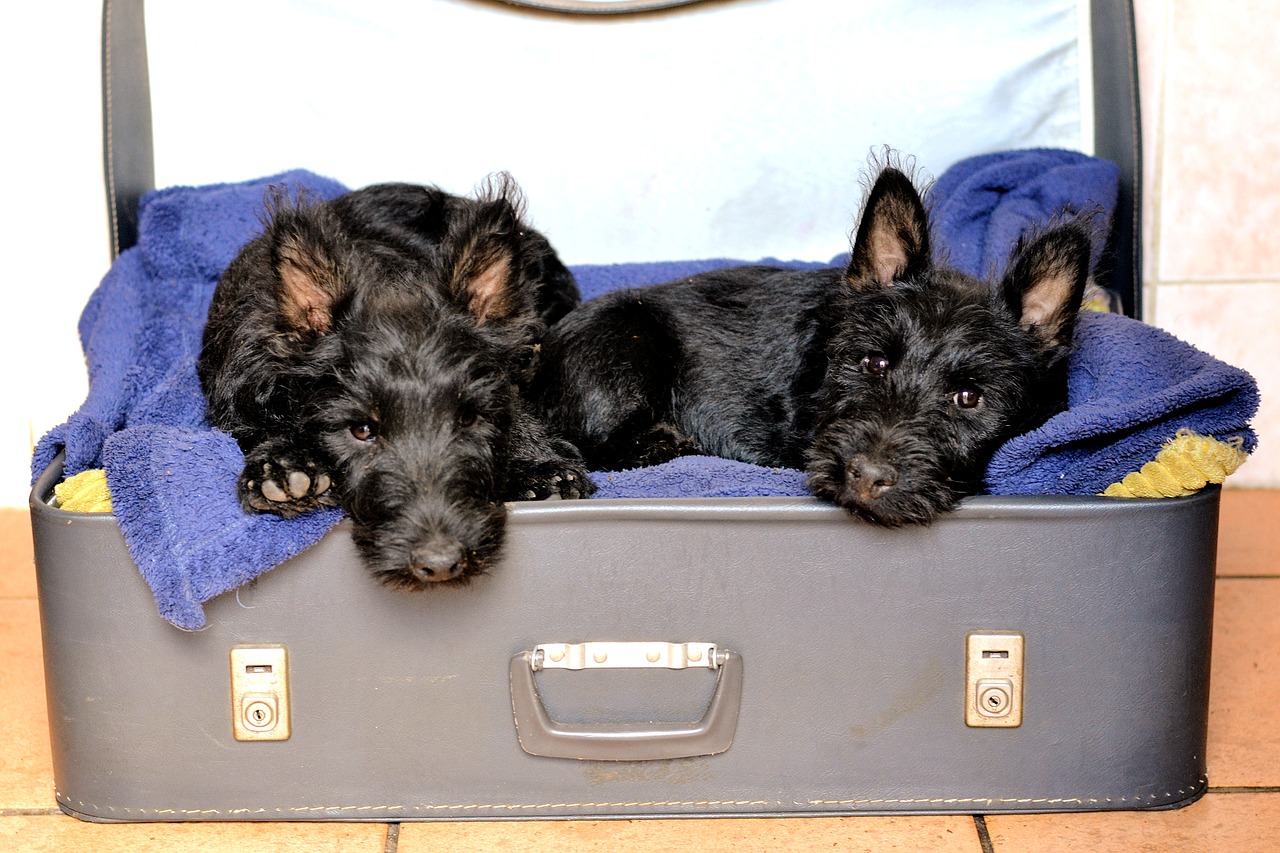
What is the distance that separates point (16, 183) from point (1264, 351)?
4440 mm

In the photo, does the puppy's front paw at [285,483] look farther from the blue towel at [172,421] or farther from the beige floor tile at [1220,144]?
the beige floor tile at [1220,144]

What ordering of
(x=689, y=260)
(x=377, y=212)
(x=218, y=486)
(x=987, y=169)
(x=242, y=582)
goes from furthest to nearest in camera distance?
(x=689, y=260) → (x=987, y=169) → (x=377, y=212) → (x=218, y=486) → (x=242, y=582)

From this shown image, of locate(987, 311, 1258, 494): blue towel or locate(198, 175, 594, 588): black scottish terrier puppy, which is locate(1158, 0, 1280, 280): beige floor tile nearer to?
locate(987, 311, 1258, 494): blue towel

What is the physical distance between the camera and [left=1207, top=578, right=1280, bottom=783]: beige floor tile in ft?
8.39

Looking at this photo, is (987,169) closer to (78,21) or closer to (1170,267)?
(1170,267)

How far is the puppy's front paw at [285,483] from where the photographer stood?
2.27 m

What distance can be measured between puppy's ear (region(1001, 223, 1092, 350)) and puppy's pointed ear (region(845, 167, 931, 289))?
22 cm

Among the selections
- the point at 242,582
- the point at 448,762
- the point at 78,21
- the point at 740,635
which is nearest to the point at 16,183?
the point at 78,21

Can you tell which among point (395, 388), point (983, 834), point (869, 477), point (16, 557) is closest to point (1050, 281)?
point (869, 477)

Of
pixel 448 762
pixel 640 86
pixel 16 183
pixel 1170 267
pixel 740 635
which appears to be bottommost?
pixel 448 762

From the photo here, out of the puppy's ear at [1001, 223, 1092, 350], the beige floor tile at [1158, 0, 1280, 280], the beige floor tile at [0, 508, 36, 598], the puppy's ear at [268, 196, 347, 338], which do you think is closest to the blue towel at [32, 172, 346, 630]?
the puppy's ear at [268, 196, 347, 338]

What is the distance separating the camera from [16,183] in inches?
161

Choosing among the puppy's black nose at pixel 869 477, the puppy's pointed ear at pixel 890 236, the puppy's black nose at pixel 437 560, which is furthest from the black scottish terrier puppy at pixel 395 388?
the puppy's pointed ear at pixel 890 236

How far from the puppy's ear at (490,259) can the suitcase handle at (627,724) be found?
30.6 inches
